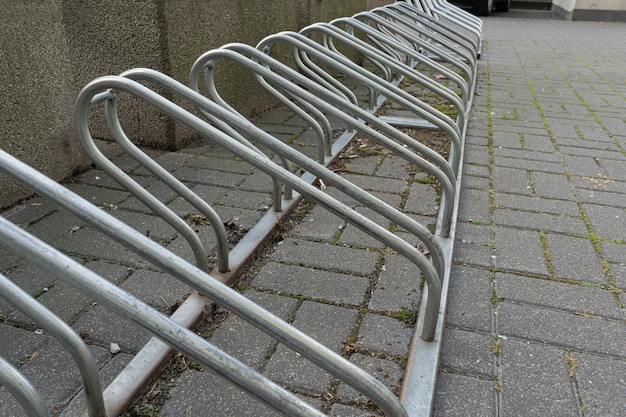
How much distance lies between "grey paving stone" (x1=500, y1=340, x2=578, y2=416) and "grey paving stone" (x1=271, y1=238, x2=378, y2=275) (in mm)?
637

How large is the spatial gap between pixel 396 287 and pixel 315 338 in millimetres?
448

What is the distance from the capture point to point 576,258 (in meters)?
2.37

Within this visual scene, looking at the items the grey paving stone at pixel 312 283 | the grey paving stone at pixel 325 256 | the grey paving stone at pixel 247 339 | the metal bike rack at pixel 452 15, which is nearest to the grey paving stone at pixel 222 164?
the grey paving stone at pixel 325 256

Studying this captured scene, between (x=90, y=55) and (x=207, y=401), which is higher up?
(x=90, y=55)

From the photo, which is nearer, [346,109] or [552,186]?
[346,109]

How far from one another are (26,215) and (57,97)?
634mm

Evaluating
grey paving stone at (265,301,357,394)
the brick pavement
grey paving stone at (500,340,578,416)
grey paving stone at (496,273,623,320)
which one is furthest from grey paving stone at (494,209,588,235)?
grey paving stone at (265,301,357,394)

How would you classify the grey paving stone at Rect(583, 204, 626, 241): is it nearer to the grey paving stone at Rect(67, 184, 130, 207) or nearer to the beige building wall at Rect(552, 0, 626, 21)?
the grey paving stone at Rect(67, 184, 130, 207)

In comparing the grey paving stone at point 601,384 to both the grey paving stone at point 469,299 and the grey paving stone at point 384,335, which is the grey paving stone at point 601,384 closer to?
the grey paving stone at point 469,299

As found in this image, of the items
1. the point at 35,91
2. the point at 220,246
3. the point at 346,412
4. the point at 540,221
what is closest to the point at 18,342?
the point at 220,246

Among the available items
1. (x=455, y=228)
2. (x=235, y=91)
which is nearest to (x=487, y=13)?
(x=235, y=91)

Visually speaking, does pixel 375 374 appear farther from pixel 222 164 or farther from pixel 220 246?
pixel 222 164

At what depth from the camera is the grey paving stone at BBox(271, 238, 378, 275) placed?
2230mm

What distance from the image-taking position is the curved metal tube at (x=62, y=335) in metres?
1.08
